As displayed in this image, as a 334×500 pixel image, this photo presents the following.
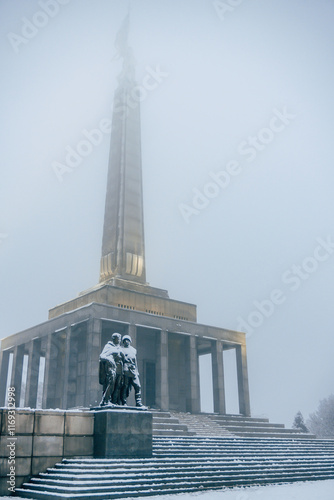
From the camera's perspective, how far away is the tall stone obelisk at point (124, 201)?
120 ft

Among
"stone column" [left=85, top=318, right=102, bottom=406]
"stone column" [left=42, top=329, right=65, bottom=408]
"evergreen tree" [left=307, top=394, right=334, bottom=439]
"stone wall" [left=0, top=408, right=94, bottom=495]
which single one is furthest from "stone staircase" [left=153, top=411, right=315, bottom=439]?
"evergreen tree" [left=307, top=394, right=334, bottom=439]

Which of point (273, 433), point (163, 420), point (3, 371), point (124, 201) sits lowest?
point (273, 433)

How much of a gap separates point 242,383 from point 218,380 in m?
2.62

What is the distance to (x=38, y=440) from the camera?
12945mm

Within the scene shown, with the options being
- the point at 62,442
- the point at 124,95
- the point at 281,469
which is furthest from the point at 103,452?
the point at 124,95

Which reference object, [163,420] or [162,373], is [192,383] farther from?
[163,420]

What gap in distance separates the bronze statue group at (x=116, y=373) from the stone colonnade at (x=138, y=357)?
13.2m

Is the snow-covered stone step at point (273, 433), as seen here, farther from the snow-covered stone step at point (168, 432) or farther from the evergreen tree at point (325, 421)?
the evergreen tree at point (325, 421)

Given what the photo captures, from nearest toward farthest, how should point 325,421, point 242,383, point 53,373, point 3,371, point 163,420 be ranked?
point 163,420 → point 53,373 → point 242,383 → point 3,371 → point 325,421

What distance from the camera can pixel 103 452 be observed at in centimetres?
1367

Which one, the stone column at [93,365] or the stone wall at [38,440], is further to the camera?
the stone column at [93,365]

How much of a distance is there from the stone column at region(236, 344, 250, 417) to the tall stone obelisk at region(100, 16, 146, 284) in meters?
9.95

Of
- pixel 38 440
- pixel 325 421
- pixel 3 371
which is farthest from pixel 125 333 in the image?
pixel 325 421

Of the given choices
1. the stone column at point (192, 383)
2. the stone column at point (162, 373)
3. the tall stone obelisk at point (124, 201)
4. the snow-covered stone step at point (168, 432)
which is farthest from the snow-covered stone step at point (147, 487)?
the tall stone obelisk at point (124, 201)
